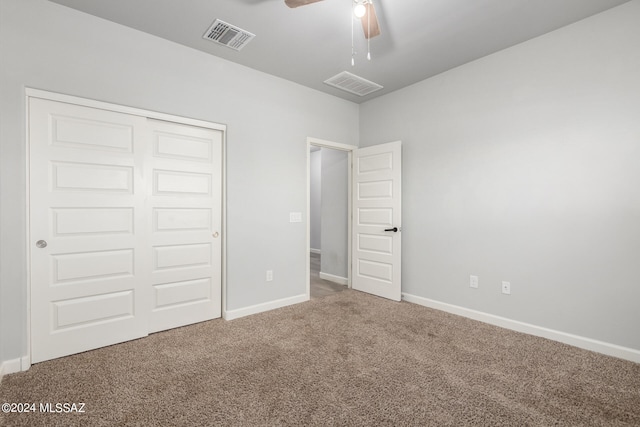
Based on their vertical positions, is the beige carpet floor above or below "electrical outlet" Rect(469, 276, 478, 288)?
below

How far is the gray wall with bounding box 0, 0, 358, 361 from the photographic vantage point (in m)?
2.21

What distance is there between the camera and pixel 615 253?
2.46 meters

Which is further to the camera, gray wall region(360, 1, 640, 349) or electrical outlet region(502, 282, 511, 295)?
electrical outlet region(502, 282, 511, 295)

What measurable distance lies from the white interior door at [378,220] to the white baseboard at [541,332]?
58cm

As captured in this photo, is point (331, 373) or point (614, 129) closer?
point (331, 373)

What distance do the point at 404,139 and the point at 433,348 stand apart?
2.66 metres

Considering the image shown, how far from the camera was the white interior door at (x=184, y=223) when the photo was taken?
9.57 ft

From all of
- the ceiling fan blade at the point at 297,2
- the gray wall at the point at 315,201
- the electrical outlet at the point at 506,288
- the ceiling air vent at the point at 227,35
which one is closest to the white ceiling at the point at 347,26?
the ceiling air vent at the point at 227,35

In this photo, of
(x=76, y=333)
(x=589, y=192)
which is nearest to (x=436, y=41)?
(x=589, y=192)

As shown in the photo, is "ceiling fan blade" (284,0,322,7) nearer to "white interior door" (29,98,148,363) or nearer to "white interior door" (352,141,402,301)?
"white interior door" (29,98,148,363)

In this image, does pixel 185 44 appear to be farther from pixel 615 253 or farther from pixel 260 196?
pixel 615 253

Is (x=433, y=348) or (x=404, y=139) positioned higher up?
(x=404, y=139)

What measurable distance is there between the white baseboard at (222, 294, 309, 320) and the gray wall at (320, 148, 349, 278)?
1.19 metres

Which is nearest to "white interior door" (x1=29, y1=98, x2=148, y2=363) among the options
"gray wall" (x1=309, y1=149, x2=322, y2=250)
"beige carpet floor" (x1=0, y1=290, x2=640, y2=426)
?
"beige carpet floor" (x1=0, y1=290, x2=640, y2=426)
